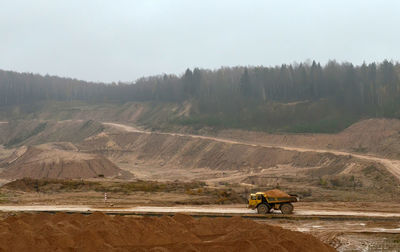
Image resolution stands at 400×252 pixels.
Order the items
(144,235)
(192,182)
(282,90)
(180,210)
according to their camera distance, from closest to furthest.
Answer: (144,235) → (180,210) → (192,182) → (282,90)

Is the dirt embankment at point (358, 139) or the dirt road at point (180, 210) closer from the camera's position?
the dirt road at point (180, 210)

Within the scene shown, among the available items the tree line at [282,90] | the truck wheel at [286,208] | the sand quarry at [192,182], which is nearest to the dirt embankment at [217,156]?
the sand quarry at [192,182]

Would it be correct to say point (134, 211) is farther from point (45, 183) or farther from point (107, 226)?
point (45, 183)

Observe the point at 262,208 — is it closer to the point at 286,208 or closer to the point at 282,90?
the point at 286,208

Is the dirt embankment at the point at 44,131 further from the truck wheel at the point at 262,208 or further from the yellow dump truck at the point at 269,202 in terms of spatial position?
the truck wheel at the point at 262,208

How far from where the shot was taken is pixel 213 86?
102 m

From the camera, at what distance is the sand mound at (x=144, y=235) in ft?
43.8

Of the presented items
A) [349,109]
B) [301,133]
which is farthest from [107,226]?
[349,109]

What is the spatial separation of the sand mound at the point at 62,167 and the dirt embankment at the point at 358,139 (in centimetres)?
2473

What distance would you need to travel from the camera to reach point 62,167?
167ft

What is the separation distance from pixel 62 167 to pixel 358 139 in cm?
3811

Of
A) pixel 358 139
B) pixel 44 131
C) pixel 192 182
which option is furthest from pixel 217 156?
pixel 44 131

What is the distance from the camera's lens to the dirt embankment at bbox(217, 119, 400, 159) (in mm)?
55250

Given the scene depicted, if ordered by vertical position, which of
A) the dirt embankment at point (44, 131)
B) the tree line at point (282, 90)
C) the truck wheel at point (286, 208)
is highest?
the tree line at point (282, 90)
